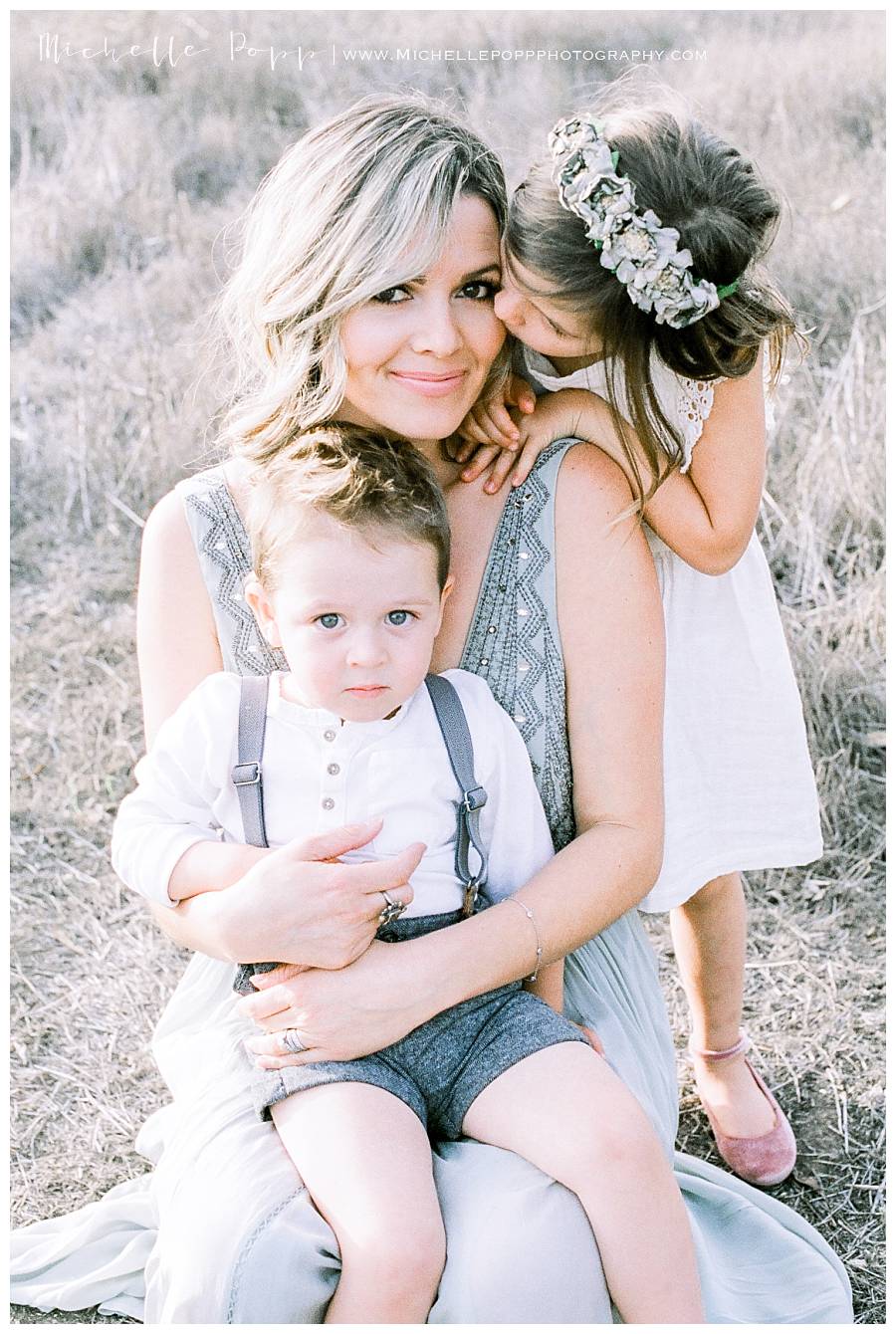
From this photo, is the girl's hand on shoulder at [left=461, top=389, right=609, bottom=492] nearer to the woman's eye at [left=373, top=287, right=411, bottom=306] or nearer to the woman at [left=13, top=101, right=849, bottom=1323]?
the woman at [left=13, top=101, right=849, bottom=1323]

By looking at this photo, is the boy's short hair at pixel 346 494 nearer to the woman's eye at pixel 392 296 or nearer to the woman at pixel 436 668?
the woman at pixel 436 668

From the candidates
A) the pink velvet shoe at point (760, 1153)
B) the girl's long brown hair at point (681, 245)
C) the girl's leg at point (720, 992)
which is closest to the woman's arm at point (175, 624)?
the girl's long brown hair at point (681, 245)

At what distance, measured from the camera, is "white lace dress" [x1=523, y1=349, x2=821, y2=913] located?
246 centimetres

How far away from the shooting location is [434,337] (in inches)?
82.9

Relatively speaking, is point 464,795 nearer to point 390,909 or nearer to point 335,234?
point 390,909

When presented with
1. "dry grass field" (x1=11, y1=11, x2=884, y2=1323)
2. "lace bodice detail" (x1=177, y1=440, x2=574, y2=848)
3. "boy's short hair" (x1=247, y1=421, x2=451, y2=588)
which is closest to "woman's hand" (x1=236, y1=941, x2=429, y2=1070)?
"lace bodice detail" (x1=177, y1=440, x2=574, y2=848)

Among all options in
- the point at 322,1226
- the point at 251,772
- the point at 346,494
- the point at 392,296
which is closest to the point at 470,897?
the point at 251,772

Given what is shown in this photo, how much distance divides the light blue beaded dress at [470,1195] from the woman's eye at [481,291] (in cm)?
26

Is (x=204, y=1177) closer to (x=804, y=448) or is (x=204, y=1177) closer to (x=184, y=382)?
(x=804, y=448)

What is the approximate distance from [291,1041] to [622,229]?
1.27m

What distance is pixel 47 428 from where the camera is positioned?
17.5ft

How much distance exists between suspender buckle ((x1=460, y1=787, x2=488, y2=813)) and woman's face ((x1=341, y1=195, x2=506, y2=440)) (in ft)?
1.87

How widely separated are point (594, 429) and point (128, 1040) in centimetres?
185

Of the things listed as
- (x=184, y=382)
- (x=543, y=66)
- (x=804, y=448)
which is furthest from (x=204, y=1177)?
(x=543, y=66)
